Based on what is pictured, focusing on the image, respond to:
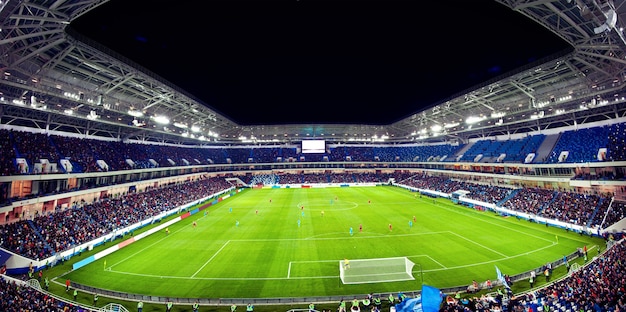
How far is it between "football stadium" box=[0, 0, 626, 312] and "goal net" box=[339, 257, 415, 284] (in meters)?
0.15

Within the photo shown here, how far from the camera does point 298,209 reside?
49062 millimetres

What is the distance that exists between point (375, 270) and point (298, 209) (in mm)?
28286

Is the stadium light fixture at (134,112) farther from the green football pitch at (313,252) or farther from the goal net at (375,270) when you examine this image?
the goal net at (375,270)

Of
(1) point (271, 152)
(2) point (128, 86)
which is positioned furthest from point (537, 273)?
(1) point (271, 152)

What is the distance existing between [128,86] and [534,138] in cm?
6684

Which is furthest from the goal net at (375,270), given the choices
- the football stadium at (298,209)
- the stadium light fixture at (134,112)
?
the stadium light fixture at (134,112)

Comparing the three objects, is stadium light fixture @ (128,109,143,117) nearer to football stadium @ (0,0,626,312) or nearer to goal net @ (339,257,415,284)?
football stadium @ (0,0,626,312)

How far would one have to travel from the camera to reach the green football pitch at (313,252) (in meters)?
20.2

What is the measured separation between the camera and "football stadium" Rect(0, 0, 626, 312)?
18.0 metres

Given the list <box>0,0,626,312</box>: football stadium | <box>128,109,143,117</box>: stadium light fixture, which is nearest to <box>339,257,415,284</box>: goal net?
<box>0,0,626,312</box>: football stadium

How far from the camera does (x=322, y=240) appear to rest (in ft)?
101

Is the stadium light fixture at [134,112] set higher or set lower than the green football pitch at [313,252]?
higher

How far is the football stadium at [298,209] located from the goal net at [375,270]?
15 centimetres

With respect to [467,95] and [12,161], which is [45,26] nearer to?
[12,161]
